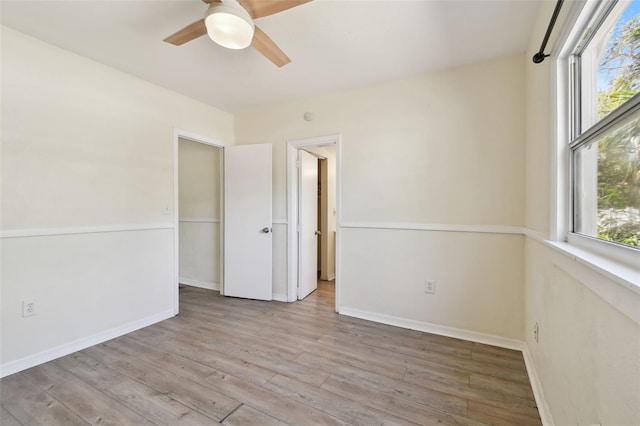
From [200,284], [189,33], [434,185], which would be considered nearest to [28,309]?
[200,284]

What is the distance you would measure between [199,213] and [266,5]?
10.6 ft

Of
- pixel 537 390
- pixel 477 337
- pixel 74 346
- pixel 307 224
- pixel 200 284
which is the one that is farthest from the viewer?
pixel 200 284

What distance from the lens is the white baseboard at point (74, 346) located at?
1.94m

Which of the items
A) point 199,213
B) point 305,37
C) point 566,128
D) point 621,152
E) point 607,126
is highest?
point 305,37

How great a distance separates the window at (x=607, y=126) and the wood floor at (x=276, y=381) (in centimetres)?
124

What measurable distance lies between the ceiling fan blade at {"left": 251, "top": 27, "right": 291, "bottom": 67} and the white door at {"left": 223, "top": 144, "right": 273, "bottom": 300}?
59.5 inches

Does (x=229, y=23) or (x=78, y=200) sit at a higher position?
(x=229, y=23)

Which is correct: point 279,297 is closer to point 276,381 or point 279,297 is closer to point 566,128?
point 276,381

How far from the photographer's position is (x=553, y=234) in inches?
56.2

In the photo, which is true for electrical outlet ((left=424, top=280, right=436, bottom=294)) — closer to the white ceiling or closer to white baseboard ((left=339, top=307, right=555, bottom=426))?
white baseboard ((left=339, top=307, right=555, bottom=426))

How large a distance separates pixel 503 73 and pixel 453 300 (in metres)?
2.09

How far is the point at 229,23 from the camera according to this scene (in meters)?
1.47

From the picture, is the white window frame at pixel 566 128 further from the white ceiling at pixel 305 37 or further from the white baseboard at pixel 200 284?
the white baseboard at pixel 200 284

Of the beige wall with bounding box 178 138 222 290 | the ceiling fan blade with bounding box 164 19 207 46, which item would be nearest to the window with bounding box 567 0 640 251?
the ceiling fan blade with bounding box 164 19 207 46
